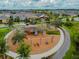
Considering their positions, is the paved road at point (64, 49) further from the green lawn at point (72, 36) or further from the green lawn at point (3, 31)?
the green lawn at point (3, 31)

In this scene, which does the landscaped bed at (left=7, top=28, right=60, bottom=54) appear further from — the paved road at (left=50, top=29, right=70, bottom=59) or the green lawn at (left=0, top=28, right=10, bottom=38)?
the green lawn at (left=0, top=28, right=10, bottom=38)

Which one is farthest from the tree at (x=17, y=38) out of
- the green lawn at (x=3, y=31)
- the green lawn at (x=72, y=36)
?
the green lawn at (x=72, y=36)

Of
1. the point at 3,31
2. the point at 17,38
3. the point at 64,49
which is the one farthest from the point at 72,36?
the point at 3,31

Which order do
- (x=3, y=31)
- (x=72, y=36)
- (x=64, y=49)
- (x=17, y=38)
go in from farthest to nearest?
(x=3, y=31), (x=72, y=36), (x=17, y=38), (x=64, y=49)

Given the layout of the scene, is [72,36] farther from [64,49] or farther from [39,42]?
[39,42]

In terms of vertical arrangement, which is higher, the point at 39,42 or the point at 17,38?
the point at 17,38

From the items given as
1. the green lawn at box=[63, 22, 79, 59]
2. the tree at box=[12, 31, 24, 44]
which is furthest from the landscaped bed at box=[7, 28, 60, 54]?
the green lawn at box=[63, 22, 79, 59]

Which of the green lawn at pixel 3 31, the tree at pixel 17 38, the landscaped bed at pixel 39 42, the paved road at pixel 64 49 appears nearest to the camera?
the paved road at pixel 64 49

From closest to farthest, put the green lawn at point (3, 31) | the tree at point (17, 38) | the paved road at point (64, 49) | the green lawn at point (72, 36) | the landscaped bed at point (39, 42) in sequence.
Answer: the green lawn at point (72, 36) → the paved road at point (64, 49) → the landscaped bed at point (39, 42) → the tree at point (17, 38) → the green lawn at point (3, 31)

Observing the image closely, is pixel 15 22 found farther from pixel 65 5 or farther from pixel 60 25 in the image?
Result: pixel 65 5

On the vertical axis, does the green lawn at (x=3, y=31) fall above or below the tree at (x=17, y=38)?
below

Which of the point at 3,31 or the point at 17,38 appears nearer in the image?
the point at 17,38
